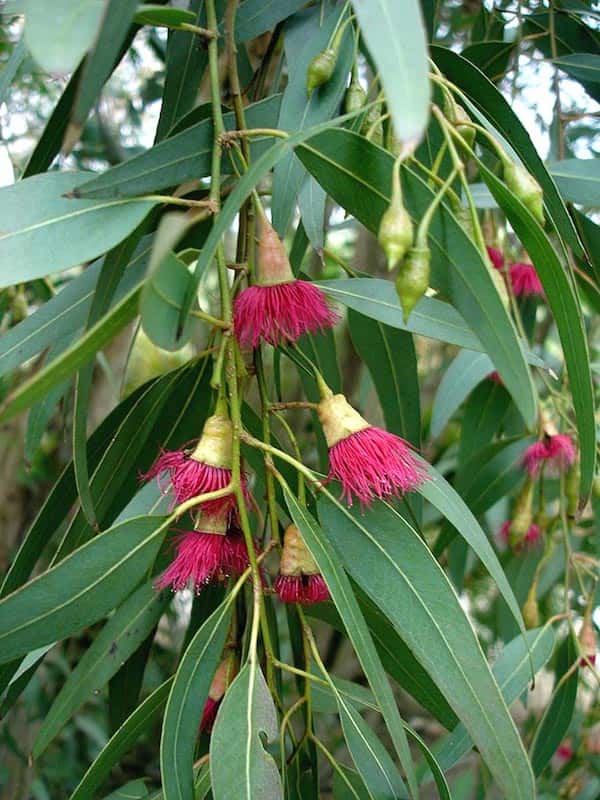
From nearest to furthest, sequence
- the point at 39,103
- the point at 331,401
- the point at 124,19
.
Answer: the point at 124,19 < the point at 331,401 < the point at 39,103

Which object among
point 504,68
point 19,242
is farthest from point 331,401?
point 504,68

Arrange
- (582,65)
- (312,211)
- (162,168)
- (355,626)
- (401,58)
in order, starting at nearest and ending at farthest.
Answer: (401,58) < (355,626) < (162,168) < (312,211) < (582,65)

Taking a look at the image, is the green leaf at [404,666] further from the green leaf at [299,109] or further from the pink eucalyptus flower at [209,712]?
the green leaf at [299,109]

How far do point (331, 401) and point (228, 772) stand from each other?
271mm

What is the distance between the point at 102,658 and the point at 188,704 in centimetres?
11

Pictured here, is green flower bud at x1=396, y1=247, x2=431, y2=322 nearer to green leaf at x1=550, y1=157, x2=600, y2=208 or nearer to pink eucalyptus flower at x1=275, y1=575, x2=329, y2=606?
pink eucalyptus flower at x1=275, y1=575, x2=329, y2=606

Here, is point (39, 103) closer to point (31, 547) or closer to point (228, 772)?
point (31, 547)

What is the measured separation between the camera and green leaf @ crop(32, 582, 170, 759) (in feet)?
2.50

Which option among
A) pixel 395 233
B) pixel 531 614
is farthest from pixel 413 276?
pixel 531 614

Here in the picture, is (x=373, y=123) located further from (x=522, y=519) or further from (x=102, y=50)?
(x=522, y=519)

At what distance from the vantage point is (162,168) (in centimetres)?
75

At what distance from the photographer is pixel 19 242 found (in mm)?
642

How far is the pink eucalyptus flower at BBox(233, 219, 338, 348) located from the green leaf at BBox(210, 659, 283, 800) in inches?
9.3

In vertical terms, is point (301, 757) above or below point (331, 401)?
below
